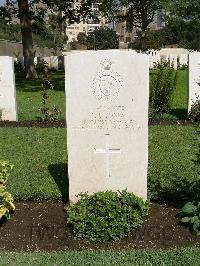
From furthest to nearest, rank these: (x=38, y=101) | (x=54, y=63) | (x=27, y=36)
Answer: (x=54, y=63)
(x=27, y=36)
(x=38, y=101)

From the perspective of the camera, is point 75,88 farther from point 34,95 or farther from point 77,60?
point 34,95

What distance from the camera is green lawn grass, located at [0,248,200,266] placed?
419 cm

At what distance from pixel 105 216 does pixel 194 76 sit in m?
6.57

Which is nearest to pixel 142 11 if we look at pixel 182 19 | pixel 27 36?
pixel 27 36

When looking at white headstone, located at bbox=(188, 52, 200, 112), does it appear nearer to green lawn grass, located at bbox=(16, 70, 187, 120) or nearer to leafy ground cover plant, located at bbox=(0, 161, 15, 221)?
green lawn grass, located at bbox=(16, 70, 187, 120)

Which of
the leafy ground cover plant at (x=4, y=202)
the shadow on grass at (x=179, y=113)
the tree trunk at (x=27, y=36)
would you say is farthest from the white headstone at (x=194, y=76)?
the tree trunk at (x=27, y=36)

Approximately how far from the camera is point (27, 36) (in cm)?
2373

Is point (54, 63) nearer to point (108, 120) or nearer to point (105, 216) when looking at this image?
point (108, 120)

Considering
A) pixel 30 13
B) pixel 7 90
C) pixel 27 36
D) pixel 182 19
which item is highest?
pixel 182 19

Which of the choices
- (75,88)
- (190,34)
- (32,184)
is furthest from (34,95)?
(190,34)

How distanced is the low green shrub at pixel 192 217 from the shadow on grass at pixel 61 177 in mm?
1582

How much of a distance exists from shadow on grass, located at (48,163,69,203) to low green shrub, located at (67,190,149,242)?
36.2 inches

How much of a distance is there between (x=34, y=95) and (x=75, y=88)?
1224 cm

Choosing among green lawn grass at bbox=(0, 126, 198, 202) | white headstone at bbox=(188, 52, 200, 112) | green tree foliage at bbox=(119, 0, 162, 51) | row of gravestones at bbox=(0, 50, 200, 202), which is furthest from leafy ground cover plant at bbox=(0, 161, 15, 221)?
green tree foliage at bbox=(119, 0, 162, 51)
